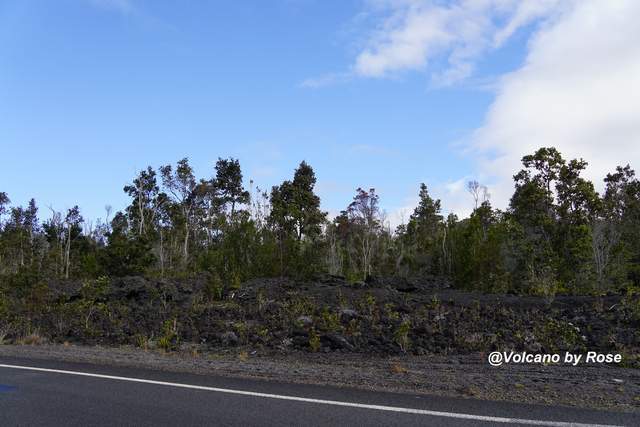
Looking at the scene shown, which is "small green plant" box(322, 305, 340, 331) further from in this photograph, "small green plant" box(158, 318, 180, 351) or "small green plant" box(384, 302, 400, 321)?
"small green plant" box(158, 318, 180, 351)

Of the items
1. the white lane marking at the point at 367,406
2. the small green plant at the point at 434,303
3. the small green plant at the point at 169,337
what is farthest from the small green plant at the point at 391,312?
the white lane marking at the point at 367,406

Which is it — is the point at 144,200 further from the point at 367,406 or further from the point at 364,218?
the point at 367,406

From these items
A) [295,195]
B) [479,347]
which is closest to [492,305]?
[479,347]

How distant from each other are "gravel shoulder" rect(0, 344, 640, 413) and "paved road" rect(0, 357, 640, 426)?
0.56m

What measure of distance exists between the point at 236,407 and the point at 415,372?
11.7 ft

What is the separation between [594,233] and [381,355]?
36.4ft

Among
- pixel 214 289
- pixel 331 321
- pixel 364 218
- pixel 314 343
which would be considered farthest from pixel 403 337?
pixel 364 218

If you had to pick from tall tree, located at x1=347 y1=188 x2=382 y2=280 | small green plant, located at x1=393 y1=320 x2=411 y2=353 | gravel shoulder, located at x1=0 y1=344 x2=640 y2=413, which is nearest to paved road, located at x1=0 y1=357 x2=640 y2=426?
gravel shoulder, located at x1=0 y1=344 x2=640 y2=413

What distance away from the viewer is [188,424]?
5273 millimetres

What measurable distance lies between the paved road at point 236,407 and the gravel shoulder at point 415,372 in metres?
0.56

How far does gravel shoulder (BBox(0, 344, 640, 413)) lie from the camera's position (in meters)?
6.57

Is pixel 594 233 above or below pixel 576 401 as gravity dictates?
above

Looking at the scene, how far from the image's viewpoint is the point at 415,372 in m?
8.54

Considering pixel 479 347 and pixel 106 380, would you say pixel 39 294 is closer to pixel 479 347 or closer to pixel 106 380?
pixel 106 380
